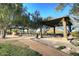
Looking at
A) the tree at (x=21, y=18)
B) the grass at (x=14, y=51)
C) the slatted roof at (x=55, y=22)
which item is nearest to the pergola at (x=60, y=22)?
the slatted roof at (x=55, y=22)

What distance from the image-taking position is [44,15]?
272 centimetres

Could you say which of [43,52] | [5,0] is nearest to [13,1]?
[5,0]

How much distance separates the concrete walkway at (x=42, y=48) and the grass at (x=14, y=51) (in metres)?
0.05

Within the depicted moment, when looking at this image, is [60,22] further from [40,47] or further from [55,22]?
[40,47]

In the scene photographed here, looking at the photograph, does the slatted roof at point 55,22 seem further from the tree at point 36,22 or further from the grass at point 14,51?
the grass at point 14,51

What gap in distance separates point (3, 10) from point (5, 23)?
15cm

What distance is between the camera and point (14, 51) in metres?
2.69

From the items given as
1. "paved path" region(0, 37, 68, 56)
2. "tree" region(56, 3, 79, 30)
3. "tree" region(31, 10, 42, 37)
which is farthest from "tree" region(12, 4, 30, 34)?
"tree" region(56, 3, 79, 30)

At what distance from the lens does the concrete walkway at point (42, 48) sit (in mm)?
2678

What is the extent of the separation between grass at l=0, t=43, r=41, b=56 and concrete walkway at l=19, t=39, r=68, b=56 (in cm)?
5

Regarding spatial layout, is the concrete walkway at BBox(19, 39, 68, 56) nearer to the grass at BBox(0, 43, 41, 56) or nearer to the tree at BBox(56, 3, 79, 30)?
the grass at BBox(0, 43, 41, 56)

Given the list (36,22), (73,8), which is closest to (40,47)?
(36,22)

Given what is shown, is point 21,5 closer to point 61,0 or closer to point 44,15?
point 44,15

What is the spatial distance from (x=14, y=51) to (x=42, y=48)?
315 mm
